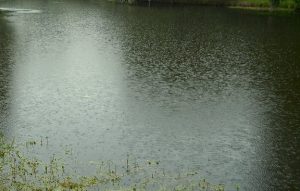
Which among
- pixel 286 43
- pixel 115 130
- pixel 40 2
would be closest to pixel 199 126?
pixel 115 130

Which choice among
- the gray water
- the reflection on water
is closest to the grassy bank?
the gray water

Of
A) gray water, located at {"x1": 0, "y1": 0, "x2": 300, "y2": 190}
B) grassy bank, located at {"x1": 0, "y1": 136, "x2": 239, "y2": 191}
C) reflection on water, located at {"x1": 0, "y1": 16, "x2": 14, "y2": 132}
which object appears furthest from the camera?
reflection on water, located at {"x1": 0, "y1": 16, "x2": 14, "y2": 132}

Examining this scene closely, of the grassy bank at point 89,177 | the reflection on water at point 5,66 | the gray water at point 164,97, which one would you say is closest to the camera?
the grassy bank at point 89,177

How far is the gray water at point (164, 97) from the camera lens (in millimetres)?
35344

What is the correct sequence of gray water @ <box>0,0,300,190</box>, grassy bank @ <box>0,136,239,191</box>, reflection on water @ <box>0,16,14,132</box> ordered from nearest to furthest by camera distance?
grassy bank @ <box>0,136,239,191</box> < gray water @ <box>0,0,300,190</box> < reflection on water @ <box>0,16,14,132</box>

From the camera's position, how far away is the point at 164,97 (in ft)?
167

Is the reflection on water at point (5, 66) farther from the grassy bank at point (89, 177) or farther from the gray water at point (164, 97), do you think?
the grassy bank at point (89, 177)

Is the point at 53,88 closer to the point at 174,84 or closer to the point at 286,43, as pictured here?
the point at 174,84

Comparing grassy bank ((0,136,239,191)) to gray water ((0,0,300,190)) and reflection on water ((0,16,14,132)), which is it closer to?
gray water ((0,0,300,190))

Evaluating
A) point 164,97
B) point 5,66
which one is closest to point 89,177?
point 164,97

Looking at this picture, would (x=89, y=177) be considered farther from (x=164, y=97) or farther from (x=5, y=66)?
(x=5, y=66)

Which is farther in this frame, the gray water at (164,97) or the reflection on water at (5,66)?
the reflection on water at (5,66)

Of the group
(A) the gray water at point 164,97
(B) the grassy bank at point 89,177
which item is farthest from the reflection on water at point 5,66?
(B) the grassy bank at point 89,177

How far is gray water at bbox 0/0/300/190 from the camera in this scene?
3534 centimetres
